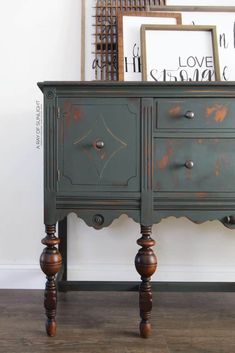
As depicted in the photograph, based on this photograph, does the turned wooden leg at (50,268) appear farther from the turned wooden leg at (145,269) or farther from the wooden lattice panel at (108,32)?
the wooden lattice panel at (108,32)

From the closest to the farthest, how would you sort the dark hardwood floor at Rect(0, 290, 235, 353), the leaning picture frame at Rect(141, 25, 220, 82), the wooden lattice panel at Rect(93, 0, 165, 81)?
the dark hardwood floor at Rect(0, 290, 235, 353) → the leaning picture frame at Rect(141, 25, 220, 82) → the wooden lattice panel at Rect(93, 0, 165, 81)

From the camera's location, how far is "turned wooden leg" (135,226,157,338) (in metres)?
1.13

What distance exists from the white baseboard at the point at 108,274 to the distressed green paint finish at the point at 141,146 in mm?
598

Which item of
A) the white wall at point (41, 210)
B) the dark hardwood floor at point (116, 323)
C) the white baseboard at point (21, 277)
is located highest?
the white wall at point (41, 210)

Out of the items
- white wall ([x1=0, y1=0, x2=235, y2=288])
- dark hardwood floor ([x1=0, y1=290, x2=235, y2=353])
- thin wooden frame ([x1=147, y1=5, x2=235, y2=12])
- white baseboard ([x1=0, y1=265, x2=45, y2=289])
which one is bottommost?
dark hardwood floor ([x1=0, y1=290, x2=235, y2=353])

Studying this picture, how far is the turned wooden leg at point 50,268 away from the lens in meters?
1.15

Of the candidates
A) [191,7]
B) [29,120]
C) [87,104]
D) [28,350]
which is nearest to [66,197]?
[87,104]

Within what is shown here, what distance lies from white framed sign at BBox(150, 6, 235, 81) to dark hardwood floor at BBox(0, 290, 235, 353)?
1103mm

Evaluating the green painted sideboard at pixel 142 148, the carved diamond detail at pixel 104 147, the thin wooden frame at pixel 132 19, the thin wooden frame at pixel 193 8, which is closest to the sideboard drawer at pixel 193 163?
the green painted sideboard at pixel 142 148

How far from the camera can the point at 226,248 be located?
5.40ft

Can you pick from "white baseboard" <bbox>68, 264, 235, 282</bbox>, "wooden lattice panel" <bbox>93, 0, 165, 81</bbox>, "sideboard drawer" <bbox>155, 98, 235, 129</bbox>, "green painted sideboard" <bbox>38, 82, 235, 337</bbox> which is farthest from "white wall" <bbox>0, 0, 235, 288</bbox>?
"sideboard drawer" <bbox>155, 98, 235, 129</bbox>

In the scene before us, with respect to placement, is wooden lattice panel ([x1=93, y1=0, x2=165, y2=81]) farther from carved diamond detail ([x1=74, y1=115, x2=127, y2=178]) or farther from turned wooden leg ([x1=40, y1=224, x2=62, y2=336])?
turned wooden leg ([x1=40, y1=224, x2=62, y2=336])

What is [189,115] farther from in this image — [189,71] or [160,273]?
[160,273]

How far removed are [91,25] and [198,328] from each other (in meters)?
1.52
